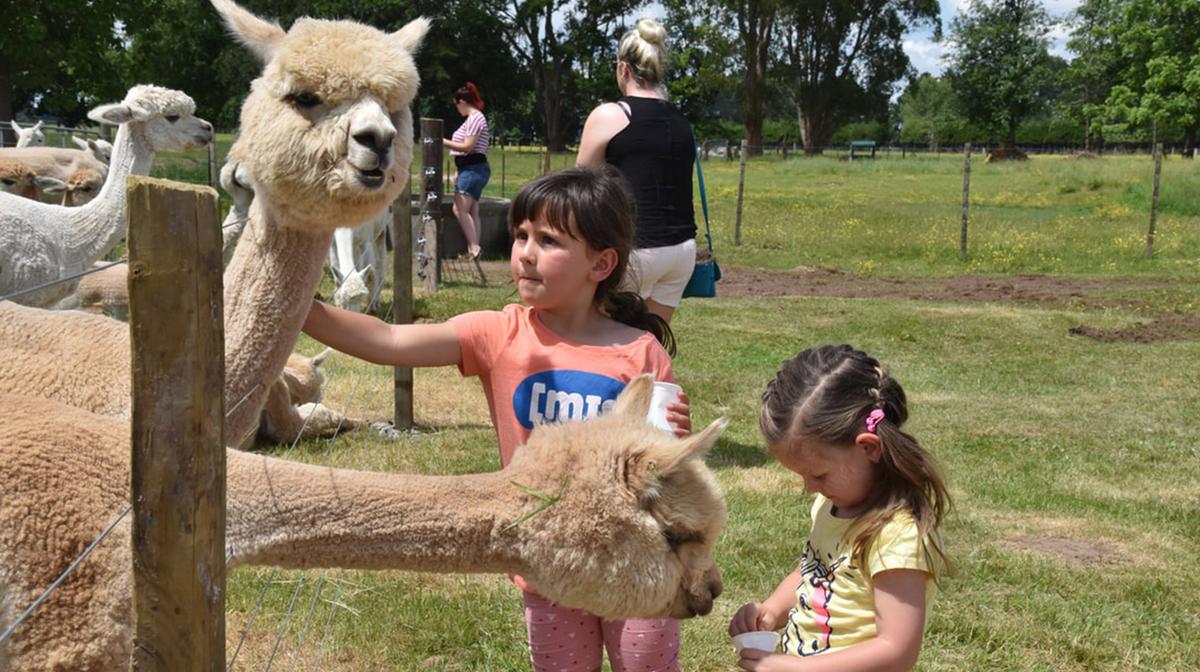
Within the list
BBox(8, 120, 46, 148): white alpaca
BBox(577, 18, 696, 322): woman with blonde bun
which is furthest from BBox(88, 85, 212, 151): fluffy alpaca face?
BBox(8, 120, 46, 148): white alpaca

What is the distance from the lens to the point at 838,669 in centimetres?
245

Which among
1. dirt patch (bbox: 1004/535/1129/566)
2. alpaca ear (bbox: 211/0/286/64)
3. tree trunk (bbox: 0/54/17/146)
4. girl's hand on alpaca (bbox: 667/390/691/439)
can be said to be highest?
tree trunk (bbox: 0/54/17/146)

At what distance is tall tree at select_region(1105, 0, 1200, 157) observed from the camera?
50.9 m

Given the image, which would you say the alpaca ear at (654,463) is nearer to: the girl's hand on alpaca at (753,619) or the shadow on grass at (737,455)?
the girl's hand on alpaca at (753,619)

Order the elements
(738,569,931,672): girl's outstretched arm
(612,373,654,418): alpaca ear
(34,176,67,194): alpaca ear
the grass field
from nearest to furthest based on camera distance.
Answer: (612,373,654,418): alpaca ear < (738,569,931,672): girl's outstretched arm < the grass field < (34,176,67,194): alpaca ear

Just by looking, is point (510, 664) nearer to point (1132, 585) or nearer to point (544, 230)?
point (544, 230)

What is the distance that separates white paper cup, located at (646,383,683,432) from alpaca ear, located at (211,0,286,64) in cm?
142

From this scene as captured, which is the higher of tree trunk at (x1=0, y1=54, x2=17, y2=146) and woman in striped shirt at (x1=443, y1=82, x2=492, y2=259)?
tree trunk at (x1=0, y1=54, x2=17, y2=146)

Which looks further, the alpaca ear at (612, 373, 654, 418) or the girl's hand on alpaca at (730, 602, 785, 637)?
the girl's hand on alpaca at (730, 602, 785, 637)

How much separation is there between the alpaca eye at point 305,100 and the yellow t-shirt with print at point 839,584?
1710 millimetres

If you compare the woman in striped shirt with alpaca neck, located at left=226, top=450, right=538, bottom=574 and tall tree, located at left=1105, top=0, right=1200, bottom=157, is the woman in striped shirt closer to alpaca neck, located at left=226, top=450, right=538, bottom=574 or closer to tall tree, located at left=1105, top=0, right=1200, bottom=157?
alpaca neck, located at left=226, top=450, right=538, bottom=574

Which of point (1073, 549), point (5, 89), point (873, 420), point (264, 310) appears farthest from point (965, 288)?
point (5, 89)

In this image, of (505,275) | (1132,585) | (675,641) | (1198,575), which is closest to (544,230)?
(675,641)

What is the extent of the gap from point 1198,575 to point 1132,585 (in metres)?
0.45
